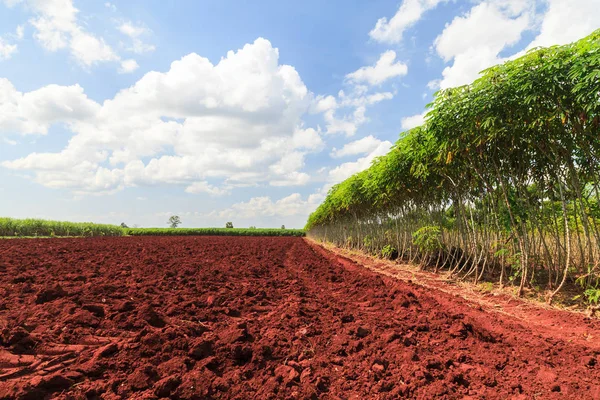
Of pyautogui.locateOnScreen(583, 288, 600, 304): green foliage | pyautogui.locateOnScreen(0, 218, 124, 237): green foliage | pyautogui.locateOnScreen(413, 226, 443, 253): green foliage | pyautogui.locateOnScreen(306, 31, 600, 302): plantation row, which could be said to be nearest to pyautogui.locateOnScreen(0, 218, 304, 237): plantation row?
pyautogui.locateOnScreen(0, 218, 124, 237): green foliage

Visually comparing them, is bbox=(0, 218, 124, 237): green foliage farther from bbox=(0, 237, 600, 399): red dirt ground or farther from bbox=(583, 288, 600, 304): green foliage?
bbox=(583, 288, 600, 304): green foliage

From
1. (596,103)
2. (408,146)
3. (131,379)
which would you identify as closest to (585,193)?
(596,103)

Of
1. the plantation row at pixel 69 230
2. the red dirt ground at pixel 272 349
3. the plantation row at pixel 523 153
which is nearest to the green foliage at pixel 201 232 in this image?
the plantation row at pixel 69 230

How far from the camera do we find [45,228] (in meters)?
36.3

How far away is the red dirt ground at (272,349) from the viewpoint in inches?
114

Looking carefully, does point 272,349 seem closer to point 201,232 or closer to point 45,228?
point 45,228

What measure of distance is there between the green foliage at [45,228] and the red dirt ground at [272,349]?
3526cm

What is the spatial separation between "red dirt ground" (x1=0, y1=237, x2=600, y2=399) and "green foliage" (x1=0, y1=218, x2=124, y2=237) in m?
35.3

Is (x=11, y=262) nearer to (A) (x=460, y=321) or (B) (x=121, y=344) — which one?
(B) (x=121, y=344)

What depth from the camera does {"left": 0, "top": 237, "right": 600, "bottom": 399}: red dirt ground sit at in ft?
9.50

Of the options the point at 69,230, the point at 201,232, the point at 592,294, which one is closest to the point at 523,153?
the point at 592,294

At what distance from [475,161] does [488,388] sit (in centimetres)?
570

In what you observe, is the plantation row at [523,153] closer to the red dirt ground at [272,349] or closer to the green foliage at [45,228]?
the red dirt ground at [272,349]

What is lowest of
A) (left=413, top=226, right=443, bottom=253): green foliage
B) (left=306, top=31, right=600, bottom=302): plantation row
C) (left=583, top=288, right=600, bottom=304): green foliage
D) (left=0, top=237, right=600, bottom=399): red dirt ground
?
(left=0, top=237, right=600, bottom=399): red dirt ground
